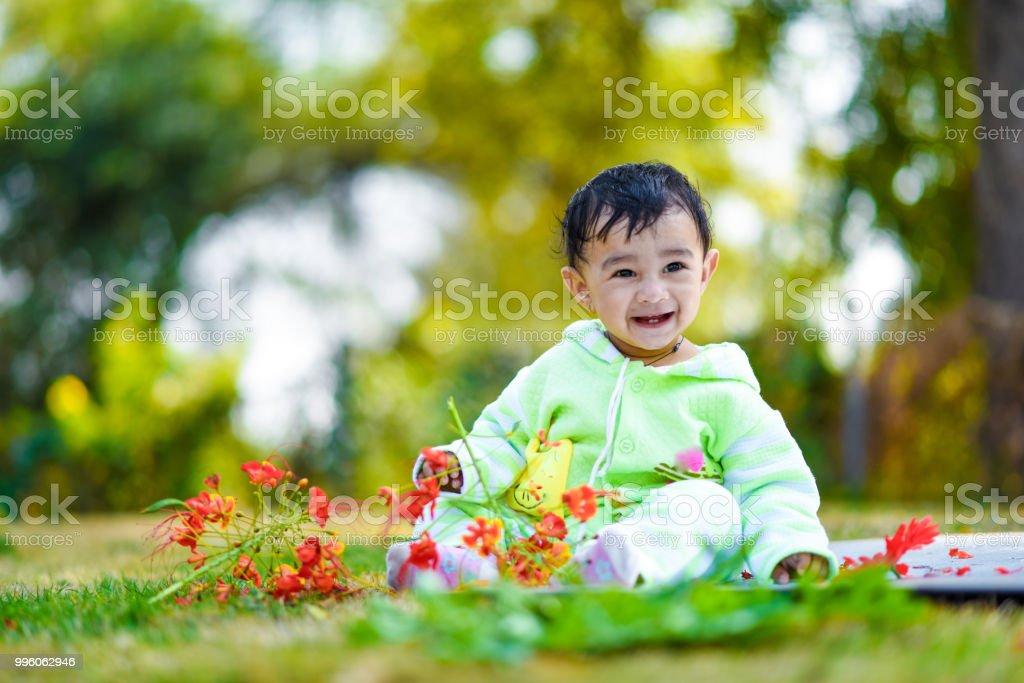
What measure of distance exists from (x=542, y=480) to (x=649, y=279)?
549mm

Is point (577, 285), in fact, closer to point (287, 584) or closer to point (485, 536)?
point (485, 536)

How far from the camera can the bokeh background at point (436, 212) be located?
7891mm

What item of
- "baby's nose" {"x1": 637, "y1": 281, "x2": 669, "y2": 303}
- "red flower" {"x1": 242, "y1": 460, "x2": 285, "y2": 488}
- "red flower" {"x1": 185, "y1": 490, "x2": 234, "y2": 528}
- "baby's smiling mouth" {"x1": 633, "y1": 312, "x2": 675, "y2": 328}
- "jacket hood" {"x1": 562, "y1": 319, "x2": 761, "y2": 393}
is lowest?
"red flower" {"x1": 185, "y1": 490, "x2": 234, "y2": 528}

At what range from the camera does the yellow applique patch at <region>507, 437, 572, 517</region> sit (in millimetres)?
2664

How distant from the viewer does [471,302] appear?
1188cm

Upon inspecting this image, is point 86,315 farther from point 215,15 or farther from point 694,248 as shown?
point 694,248

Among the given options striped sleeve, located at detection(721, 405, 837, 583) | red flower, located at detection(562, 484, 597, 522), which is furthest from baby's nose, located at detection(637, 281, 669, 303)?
red flower, located at detection(562, 484, 597, 522)

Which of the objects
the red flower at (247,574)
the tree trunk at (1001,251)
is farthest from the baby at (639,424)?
the tree trunk at (1001,251)

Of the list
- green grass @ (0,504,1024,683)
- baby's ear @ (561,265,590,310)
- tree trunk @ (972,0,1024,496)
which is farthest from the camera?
tree trunk @ (972,0,1024,496)

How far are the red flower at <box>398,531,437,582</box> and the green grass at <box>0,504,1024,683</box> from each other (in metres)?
0.34

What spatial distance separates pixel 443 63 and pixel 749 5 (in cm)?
367

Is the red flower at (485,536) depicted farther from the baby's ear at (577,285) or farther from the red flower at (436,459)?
the baby's ear at (577,285)

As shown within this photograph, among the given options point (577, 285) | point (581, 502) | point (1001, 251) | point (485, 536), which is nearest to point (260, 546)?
point (485, 536)

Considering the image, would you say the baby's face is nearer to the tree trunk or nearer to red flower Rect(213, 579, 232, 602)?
red flower Rect(213, 579, 232, 602)
